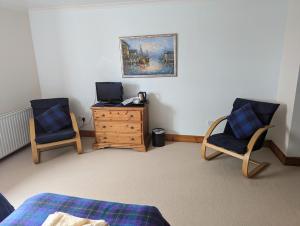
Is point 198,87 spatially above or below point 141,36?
below

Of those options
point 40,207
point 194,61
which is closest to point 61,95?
point 194,61

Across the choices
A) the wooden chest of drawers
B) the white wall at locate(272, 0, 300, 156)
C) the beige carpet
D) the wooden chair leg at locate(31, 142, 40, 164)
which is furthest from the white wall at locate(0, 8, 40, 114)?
the white wall at locate(272, 0, 300, 156)

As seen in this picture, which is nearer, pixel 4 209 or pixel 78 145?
pixel 4 209

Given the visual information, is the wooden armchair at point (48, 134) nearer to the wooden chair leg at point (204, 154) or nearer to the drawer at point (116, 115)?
the drawer at point (116, 115)

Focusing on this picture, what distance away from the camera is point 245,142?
107 inches

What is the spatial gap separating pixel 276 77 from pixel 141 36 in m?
2.15

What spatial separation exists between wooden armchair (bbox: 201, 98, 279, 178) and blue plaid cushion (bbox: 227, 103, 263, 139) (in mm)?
A: 80

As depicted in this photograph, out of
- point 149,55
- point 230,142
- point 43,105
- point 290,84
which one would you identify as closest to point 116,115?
point 149,55

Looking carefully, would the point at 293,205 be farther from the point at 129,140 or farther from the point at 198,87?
the point at 129,140

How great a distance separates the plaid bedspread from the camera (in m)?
1.28

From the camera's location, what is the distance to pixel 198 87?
3.50m

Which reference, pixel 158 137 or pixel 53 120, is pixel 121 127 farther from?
pixel 53 120

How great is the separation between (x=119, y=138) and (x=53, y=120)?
1.08 metres

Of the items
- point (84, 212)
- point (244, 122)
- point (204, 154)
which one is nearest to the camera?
point (84, 212)
